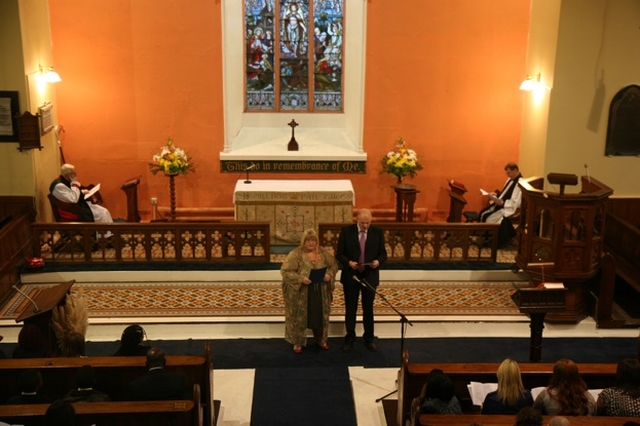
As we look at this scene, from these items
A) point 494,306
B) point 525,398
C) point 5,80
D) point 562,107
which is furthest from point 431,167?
point 525,398

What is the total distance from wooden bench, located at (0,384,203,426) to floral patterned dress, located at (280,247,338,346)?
299cm

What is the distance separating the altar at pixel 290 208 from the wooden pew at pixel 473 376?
5530mm

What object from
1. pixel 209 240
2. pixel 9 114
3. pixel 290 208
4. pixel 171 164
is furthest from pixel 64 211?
pixel 290 208

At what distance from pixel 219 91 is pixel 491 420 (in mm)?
9060

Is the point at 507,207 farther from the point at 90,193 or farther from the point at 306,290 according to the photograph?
the point at 90,193

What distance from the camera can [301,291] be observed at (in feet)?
30.4

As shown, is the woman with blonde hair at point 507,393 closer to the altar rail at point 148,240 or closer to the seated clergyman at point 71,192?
the altar rail at point 148,240

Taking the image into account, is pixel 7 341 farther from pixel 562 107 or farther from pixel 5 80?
pixel 562 107

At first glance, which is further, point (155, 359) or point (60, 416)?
point (155, 359)

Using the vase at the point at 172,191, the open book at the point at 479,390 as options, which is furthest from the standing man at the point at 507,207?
the open book at the point at 479,390

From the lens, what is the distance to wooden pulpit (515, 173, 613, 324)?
9.91 m

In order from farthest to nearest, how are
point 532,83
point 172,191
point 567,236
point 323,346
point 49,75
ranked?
point 172,191
point 532,83
point 49,75
point 567,236
point 323,346

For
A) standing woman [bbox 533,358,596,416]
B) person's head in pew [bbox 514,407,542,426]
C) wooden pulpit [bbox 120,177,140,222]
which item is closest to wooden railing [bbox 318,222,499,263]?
wooden pulpit [bbox 120,177,140,222]

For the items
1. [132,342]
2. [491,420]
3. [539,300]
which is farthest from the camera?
[539,300]
